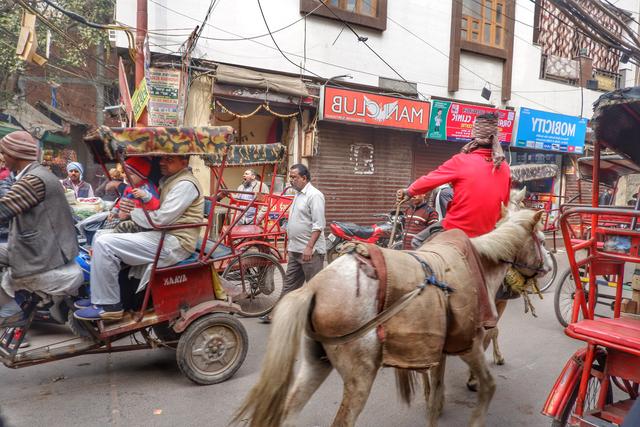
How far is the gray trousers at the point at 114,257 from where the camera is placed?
3.39 m

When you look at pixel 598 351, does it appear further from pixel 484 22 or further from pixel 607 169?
pixel 484 22

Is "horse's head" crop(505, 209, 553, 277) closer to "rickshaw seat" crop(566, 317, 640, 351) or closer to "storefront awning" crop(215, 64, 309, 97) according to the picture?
"rickshaw seat" crop(566, 317, 640, 351)

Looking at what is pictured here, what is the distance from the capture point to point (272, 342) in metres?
2.35

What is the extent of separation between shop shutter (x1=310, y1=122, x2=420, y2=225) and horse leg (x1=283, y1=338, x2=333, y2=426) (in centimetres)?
795

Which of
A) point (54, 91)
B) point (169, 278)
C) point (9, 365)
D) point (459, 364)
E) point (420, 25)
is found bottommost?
point (459, 364)

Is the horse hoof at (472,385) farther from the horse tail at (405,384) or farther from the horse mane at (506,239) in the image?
the horse mane at (506,239)

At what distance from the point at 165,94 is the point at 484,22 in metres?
9.04

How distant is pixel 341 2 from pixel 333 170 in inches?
153

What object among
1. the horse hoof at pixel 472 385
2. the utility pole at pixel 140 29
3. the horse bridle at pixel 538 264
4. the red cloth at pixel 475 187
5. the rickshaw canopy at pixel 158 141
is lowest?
the horse hoof at pixel 472 385

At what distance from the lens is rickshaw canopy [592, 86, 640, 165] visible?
2.65 meters

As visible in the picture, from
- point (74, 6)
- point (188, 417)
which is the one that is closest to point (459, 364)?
point (188, 417)

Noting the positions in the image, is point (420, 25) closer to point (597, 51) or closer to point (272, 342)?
point (597, 51)

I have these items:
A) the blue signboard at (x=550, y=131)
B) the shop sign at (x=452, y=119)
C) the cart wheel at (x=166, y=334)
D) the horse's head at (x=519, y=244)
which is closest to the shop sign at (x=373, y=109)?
the shop sign at (x=452, y=119)

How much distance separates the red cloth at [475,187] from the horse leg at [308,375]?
5.65 ft
